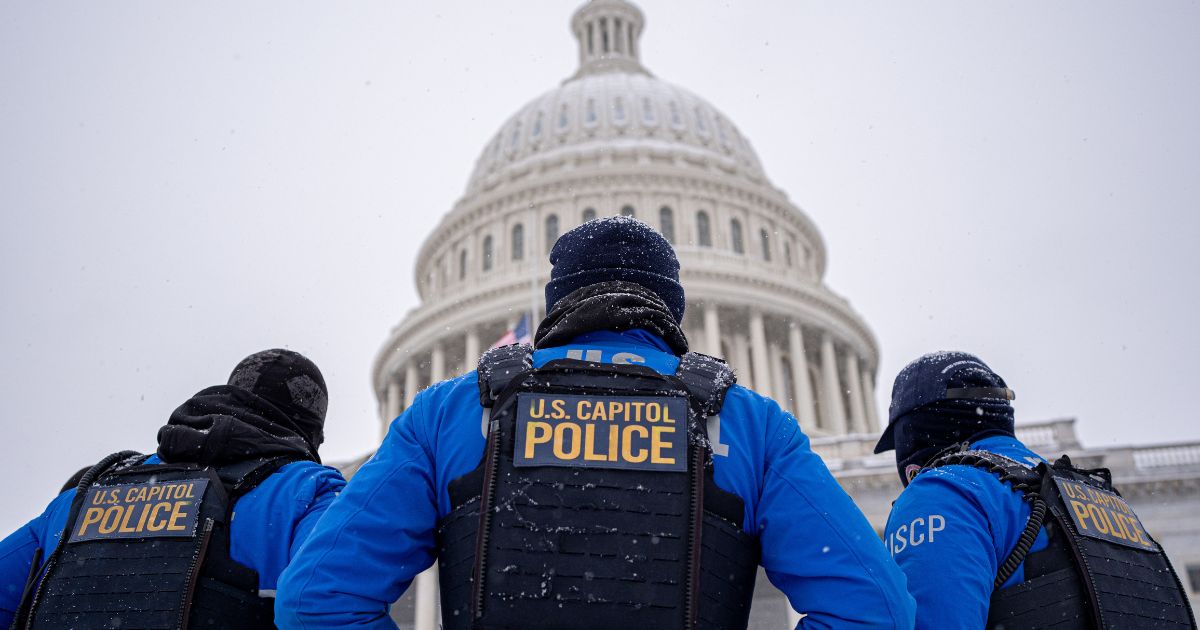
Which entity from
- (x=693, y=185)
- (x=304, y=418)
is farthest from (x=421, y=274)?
(x=304, y=418)

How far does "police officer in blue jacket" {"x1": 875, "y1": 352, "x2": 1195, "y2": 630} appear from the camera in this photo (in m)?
3.30

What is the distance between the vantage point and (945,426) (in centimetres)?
422

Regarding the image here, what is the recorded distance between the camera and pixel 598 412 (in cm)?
265

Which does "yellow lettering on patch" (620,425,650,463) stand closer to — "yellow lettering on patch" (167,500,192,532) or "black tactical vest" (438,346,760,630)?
"black tactical vest" (438,346,760,630)

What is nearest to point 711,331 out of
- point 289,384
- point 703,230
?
point 703,230

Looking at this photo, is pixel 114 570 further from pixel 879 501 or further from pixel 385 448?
pixel 879 501

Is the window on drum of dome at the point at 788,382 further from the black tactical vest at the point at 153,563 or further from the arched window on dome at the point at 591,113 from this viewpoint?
the black tactical vest at the point at 153,563

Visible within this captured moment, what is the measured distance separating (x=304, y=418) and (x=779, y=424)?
2.28 metres

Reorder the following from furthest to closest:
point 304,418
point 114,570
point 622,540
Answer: point 304,418, point 114,570, point 622,540

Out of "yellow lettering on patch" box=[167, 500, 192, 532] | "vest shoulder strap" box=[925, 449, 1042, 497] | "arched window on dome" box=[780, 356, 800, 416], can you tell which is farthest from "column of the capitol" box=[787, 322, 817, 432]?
"yellow lettering on patch" box=[167, 500, 192, 532]

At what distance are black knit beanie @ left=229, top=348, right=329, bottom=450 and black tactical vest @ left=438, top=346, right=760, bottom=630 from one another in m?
1.69

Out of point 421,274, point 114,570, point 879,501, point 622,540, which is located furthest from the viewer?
point 421,274

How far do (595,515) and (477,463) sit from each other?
0.39 metres

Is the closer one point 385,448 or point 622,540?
point 622,540
